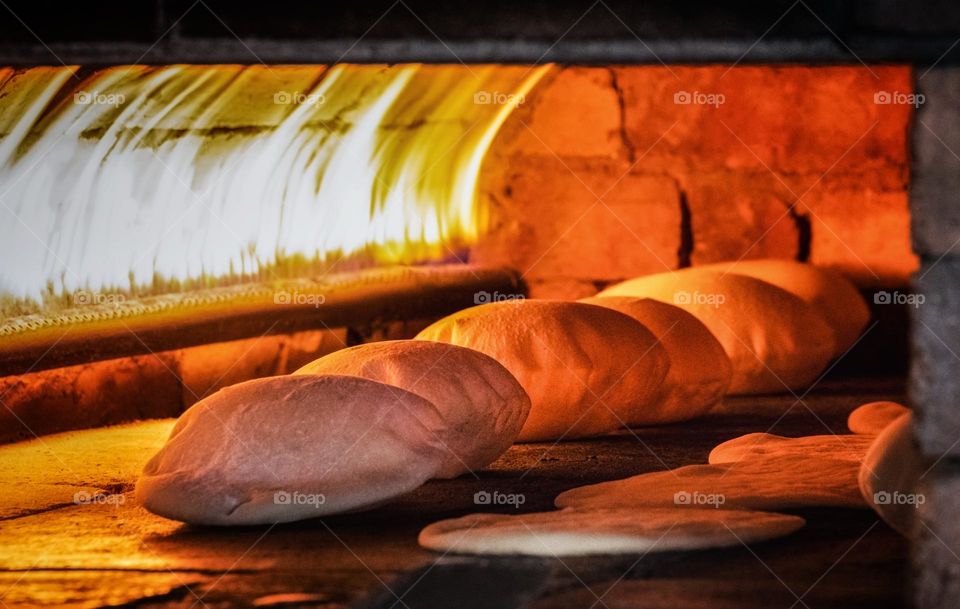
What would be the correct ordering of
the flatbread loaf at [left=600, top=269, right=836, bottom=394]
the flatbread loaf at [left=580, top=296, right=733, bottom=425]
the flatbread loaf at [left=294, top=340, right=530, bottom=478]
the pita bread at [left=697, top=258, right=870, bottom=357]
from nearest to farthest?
1. the flatbread loaf at [left=294, top=340, right=530, bottom=478]
2. the flatbread loaf at [left=580, top=296, right=733, bottom=425]
3. the flatbread loaf at [left=600, top=269, right=836, bottom=394]
4. the pita bread at [left=697, top=258, right=870, bottom=357]

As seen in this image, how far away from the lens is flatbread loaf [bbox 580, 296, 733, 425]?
17.5 feet

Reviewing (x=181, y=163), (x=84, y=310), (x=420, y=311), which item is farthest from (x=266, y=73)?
(x=420, y=311)

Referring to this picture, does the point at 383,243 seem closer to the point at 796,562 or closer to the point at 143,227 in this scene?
the point at 143,227

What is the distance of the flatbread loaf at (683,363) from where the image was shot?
533cm

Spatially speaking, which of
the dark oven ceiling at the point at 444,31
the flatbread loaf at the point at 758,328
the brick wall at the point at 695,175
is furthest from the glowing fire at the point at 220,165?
the dark oven ceiling at the point at 444,31

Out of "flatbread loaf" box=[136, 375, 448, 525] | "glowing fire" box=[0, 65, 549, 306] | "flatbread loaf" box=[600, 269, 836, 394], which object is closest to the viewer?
"flatbread loaf" box=[136, 375, 448, 525]

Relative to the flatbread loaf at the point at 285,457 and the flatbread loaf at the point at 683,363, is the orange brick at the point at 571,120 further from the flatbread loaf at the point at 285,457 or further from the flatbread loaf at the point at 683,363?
the flatbread loaf at the point at 285,457

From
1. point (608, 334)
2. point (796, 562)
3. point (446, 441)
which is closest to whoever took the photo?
point (796, 562)

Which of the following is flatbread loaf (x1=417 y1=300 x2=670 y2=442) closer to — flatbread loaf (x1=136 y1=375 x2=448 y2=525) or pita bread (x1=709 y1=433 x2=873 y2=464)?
pita bread (x1=709 y1=433 x2=873 y2=464)

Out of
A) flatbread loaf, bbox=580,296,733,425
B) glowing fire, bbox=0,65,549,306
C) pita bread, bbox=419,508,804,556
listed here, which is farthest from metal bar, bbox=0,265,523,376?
pita bread, bbox=419,508,804,556

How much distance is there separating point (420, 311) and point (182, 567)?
135 inches

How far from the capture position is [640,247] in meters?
7.46

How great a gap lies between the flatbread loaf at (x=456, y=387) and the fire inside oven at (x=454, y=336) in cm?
1

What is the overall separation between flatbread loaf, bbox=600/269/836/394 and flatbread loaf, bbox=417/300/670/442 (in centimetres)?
96
